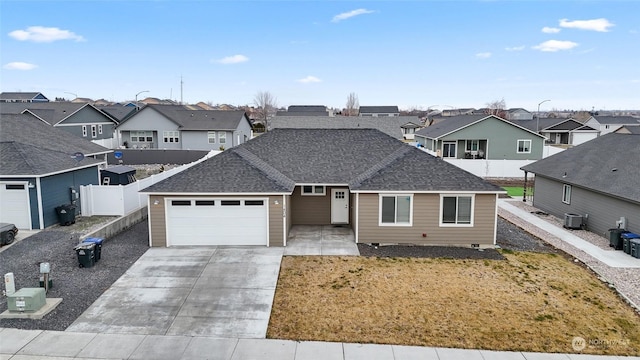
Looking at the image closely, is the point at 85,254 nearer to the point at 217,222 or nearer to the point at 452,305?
the point at 217,222

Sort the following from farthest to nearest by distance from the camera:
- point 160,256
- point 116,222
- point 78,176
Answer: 1. point 78,176
2. point 116,222
3. point 160,256

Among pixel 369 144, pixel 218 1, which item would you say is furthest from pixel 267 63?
pixel 369 144

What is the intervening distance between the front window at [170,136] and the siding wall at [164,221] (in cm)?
3206

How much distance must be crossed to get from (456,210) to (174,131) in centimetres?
3691

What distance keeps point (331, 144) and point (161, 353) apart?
13522 millimetres

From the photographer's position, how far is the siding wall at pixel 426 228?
15195 millimetres

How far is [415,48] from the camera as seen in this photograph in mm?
31938

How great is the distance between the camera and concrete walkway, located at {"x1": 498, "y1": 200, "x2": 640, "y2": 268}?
45.8 ft

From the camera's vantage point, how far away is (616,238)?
50.7 feet

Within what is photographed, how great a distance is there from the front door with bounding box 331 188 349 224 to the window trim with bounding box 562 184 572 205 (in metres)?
11.0

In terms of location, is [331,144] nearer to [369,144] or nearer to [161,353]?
[369,144]

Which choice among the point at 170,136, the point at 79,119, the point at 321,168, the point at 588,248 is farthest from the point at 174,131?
the point at 588,248

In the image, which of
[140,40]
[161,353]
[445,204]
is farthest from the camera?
[140,40]

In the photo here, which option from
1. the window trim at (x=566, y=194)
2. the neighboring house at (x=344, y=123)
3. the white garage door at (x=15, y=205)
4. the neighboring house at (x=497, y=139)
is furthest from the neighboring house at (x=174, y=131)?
the window trim at (x=566, y=194)
